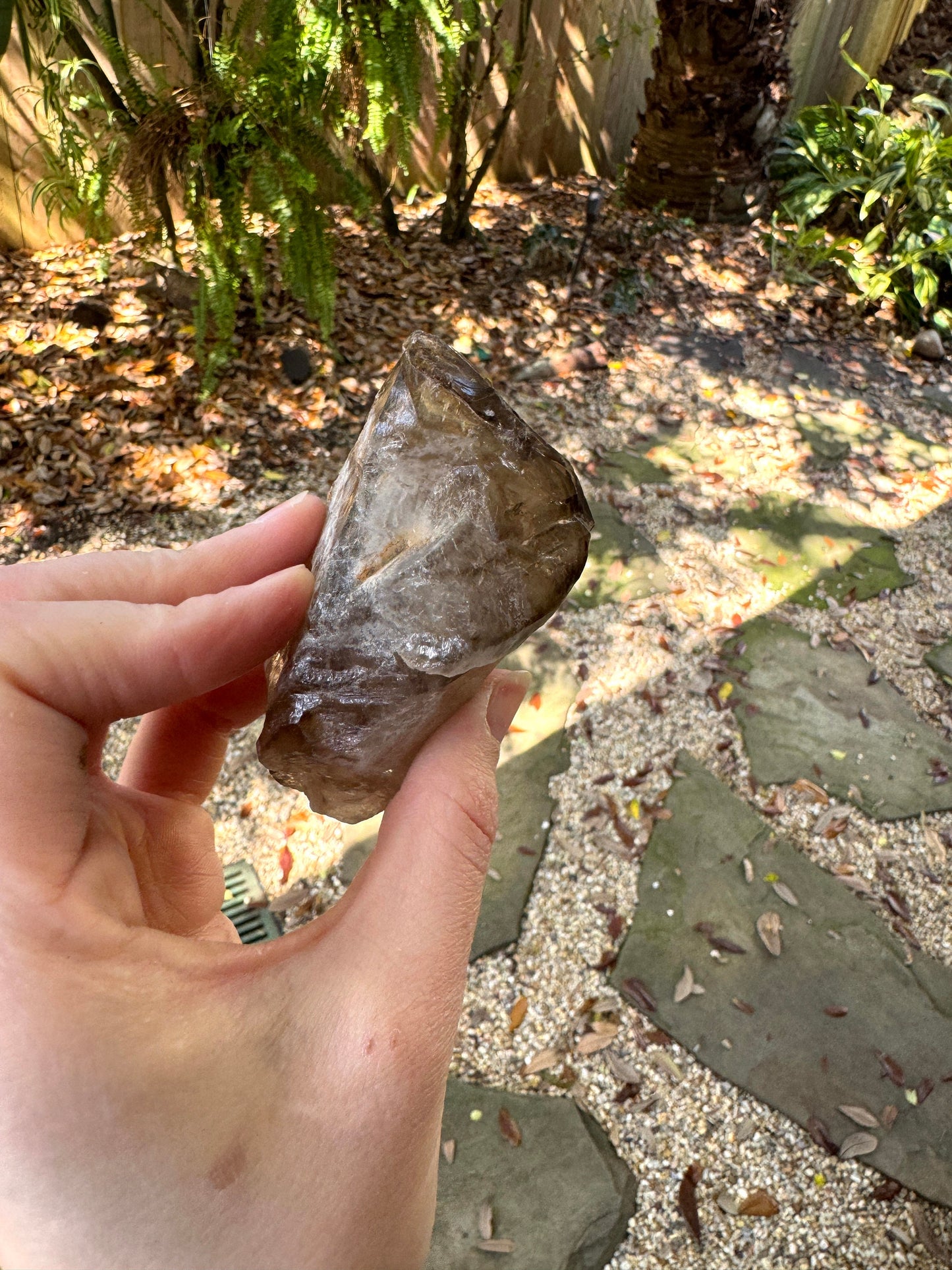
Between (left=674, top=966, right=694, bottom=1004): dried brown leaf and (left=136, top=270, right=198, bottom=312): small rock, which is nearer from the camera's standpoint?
(left=674, top=966, right=694, bottom=1004): dried brown leaf

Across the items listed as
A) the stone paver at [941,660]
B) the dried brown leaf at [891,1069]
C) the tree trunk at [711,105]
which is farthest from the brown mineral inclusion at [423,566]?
the tree trunk at [711,105]

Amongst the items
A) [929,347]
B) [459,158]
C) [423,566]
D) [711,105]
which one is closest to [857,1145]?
[423,566]

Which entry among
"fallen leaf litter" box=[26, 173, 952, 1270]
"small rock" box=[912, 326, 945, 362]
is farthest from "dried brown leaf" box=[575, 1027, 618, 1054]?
"small rock" box=[912, 326, 945, 362]

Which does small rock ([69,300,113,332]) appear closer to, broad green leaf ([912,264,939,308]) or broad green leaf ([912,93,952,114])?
broad green leaf ([912,264,939,308])

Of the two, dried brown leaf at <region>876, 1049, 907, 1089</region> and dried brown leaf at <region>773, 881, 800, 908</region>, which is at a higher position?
dried brown leaf at <region>773, 881, 800, 908</region>

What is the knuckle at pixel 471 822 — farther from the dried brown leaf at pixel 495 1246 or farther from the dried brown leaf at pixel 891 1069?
the dried brown leaf at pixel 891 1069
